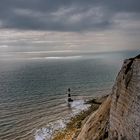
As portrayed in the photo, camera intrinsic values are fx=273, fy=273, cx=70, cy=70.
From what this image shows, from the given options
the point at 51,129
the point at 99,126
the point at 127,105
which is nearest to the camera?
the point at 127,105

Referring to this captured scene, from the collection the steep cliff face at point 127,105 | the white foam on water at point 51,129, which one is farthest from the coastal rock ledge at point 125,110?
the white foam on water at point 51,129

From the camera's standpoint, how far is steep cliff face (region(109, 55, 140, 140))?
1476 centimetres

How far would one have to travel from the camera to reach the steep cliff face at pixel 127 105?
14755mm

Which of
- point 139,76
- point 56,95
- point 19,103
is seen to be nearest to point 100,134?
point 139,76

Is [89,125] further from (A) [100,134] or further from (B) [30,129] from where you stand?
(B) [30,129]

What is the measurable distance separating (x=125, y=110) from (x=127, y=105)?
40 centimetres

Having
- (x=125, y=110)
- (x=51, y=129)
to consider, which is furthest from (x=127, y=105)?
(x=51, y=129)

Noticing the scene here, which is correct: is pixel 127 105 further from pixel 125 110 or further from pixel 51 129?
pixel 51 129

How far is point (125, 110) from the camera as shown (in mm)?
16281

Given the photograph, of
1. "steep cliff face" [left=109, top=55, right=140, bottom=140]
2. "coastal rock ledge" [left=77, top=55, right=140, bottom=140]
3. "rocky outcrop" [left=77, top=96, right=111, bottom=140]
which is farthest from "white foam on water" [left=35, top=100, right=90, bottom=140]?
"steep cliff face" [left=109, top=55, right=140, bottom=140]

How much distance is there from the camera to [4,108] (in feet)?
198

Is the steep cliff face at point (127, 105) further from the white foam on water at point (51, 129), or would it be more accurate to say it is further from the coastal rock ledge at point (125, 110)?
the white foam on water at point (51, 129)

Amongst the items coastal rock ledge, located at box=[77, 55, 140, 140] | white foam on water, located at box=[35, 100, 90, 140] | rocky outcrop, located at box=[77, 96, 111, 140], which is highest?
coastal rock ledge, located at box=[77, 55, 140, 140]

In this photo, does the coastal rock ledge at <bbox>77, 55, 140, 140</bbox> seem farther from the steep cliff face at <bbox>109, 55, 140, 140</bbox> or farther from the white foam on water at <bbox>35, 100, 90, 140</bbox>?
the white foam on water at <bbox>35, 100, 90, 140</bbox>
